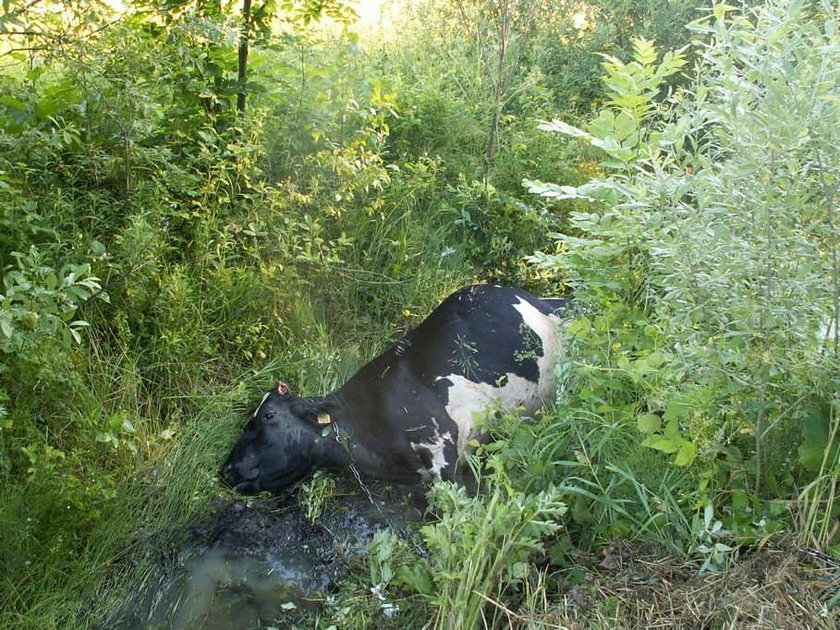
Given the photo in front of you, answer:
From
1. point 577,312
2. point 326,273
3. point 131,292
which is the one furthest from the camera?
point 326,273

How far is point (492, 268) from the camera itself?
18.1ft

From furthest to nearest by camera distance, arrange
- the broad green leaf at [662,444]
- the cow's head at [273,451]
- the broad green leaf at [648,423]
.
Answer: the cow's head at [273,451], the broad green leaf at [648,423], the broad green leaf at [662,444]

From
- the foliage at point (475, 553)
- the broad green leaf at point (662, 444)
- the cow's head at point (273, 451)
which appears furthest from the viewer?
the cow's head at point (273, 451)

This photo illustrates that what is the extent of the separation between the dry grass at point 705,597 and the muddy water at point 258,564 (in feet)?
3.32

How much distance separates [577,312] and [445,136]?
2319mm

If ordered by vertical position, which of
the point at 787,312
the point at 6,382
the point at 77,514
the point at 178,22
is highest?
the point at 178,22

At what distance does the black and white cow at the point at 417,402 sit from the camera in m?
3.77

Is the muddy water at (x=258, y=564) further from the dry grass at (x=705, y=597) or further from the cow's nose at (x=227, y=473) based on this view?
the dry grass at (x=705, y=597)

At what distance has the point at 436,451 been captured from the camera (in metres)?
3.86

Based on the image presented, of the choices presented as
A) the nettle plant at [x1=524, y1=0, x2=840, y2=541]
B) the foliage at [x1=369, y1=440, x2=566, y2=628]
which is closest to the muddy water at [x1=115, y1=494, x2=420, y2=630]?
the foliage at [x1=369, y1=440, x2=566, y2=628]

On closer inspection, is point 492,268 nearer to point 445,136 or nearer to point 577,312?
point 445,136

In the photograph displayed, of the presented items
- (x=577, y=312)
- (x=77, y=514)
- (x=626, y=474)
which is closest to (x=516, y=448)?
(x=626, y=474)

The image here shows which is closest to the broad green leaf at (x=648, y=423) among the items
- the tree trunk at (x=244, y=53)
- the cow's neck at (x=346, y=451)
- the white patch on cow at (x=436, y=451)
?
the white patch on cow at (x=436, y=451)

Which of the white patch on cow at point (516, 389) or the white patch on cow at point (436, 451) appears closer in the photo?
the white patch on cow at point (436, 451)
